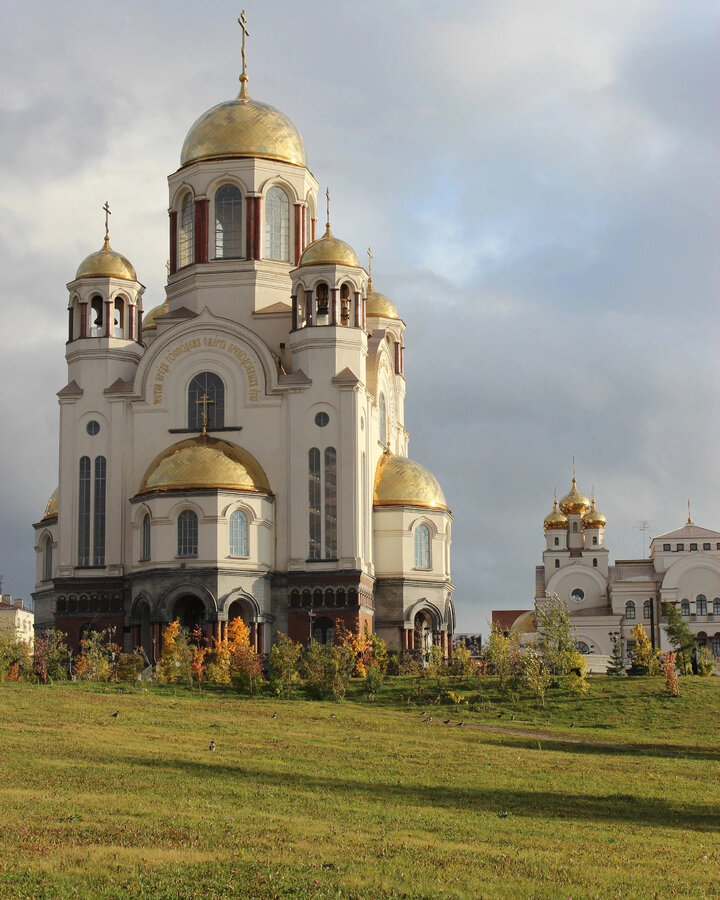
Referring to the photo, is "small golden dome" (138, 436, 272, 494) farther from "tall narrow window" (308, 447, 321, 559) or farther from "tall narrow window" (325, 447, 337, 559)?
"tall narrow window" (325, 447, 337, 559)

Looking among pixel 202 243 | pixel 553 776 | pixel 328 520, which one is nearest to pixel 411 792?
pixel 553 776

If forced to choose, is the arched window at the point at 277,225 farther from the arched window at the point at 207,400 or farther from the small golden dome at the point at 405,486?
the small golden dome at the point at 405,486

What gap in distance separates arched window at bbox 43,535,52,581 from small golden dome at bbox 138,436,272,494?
9.87m

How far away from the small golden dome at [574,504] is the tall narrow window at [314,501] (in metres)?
46.4

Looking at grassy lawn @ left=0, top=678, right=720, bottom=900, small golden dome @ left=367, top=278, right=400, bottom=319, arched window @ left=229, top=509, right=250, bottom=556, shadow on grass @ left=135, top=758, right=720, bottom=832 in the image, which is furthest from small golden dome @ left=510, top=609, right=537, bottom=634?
shadow on grass @ left=135, top=758, right=720, bottom=832

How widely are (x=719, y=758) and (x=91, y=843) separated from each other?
68.8ft

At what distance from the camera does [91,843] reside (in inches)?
875

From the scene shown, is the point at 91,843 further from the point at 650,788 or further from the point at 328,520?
the point at 328,520

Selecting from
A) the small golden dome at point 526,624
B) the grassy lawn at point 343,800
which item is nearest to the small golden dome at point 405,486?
the grassy lawn at point 343,800

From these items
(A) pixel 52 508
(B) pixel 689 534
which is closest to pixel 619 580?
(B) pixel 689 534

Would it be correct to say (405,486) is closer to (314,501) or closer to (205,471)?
(314,501)

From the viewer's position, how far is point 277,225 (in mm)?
66188

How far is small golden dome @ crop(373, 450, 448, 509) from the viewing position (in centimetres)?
6347

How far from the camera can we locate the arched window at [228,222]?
2586 inches
